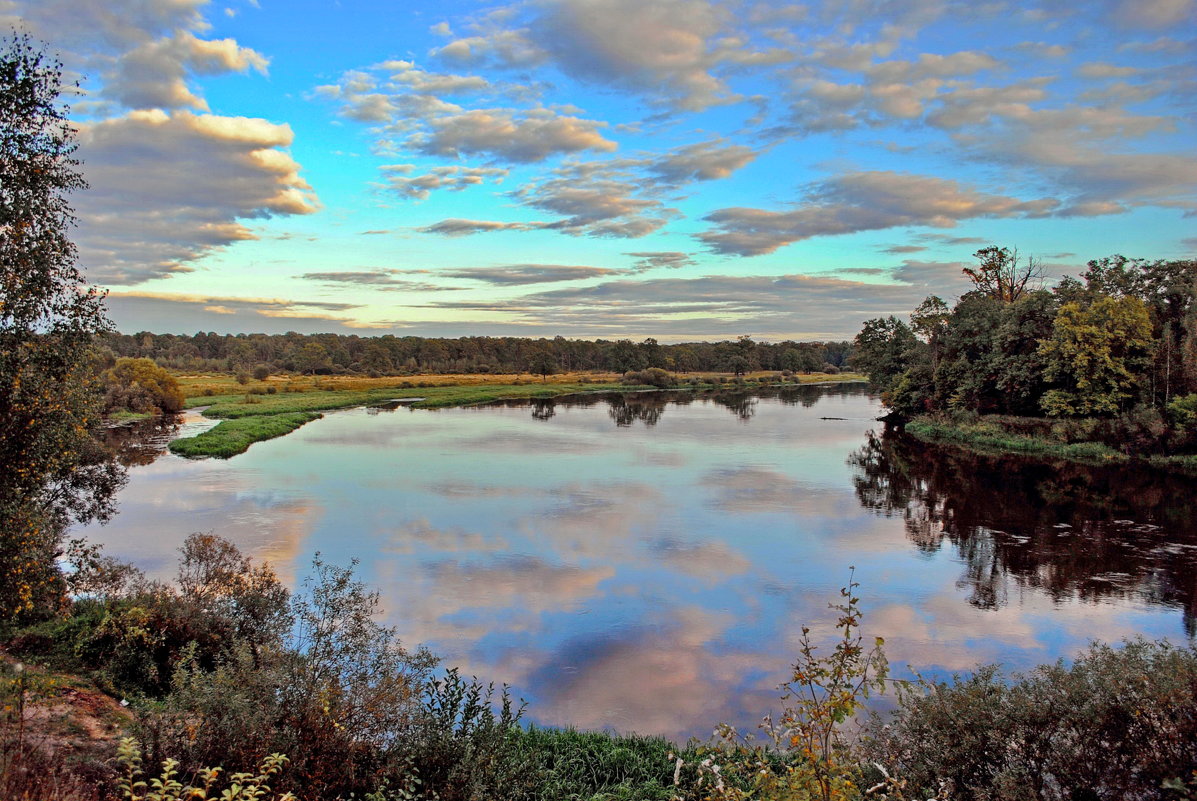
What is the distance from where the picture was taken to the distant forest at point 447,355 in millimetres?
120625

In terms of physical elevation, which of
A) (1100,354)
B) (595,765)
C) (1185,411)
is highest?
(1100,354)

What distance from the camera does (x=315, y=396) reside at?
66875 millimetres

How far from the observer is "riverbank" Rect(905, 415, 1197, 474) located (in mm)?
29453

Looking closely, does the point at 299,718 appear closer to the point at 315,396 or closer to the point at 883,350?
the point at 883,350

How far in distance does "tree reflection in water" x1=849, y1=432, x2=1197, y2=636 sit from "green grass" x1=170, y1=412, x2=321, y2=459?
94.9ft

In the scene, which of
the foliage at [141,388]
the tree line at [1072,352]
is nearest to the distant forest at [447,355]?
the foliage at [141,388]

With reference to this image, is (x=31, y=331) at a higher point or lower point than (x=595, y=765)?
higher

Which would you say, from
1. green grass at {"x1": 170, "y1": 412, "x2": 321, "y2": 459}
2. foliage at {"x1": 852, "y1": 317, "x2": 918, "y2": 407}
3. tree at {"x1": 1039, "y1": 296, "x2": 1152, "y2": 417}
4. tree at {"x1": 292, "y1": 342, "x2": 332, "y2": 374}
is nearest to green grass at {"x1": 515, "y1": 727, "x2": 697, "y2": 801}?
green grass at {"x1": 170, "y1": 412, "x2": 321, "y2": 459}

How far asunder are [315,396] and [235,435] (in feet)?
105

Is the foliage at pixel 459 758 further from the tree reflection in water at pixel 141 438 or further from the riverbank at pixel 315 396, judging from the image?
the riverbank at pixel 315 396

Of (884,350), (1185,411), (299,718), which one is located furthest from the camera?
(884,350)

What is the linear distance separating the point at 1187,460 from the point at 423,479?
31605mm

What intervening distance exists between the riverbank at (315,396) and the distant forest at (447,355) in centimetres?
1808

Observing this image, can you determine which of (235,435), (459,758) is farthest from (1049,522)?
(235,435)
